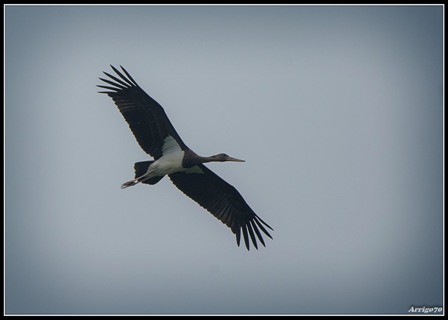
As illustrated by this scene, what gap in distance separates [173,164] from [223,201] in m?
1.40

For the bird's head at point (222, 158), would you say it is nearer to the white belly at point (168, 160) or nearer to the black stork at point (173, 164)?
the black stork at point (173, 164)

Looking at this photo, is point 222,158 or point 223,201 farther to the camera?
point 223,201

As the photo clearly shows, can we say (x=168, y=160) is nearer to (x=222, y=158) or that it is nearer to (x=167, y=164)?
(x=167, y=164)

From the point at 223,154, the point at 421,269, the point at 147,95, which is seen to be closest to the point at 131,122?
the point at 147,95

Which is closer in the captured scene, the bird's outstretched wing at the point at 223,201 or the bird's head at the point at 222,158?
the bird's head at the point at 222,158

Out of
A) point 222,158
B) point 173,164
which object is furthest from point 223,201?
point 173,164

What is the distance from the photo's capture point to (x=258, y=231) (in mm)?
14070

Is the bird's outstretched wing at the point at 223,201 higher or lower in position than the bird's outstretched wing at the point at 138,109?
lower

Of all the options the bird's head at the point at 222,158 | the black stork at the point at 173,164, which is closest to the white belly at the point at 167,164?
the black stork at the point at 173,164

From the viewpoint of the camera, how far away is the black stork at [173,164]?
1311cm

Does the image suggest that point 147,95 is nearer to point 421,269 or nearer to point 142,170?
point 142,170

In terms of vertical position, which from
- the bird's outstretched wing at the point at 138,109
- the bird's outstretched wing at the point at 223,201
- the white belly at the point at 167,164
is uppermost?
the bird's outstretched wing at the point at 138,109

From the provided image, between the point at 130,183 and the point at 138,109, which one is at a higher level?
the point at 138,109

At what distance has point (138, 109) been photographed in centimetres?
1310
